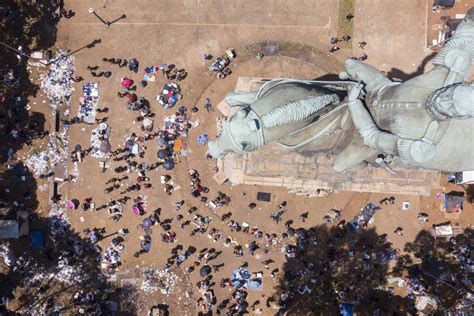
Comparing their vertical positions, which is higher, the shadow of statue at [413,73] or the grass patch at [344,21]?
the grass patch at [344,21]

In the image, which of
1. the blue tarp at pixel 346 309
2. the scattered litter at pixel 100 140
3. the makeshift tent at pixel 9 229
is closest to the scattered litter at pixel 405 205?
the blue tarp at pixel 346 309

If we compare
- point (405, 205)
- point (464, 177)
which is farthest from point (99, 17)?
point (464, 177)

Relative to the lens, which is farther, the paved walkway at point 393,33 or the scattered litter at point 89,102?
the scattered litter at point 89,102

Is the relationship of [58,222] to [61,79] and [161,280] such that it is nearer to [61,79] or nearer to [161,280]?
[161,280]

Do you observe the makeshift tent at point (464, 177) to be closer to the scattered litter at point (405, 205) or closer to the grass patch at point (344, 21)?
the scattered litter at point (405, 205)

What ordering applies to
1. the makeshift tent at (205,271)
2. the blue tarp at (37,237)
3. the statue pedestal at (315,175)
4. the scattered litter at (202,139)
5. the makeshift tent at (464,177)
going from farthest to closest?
the blue tarp at (37,237) < the scattered litter at (202,139) < the makeshift tent at (205,271) < the makeshift tent at (464,177) < the statue pedestal at (315,175)
